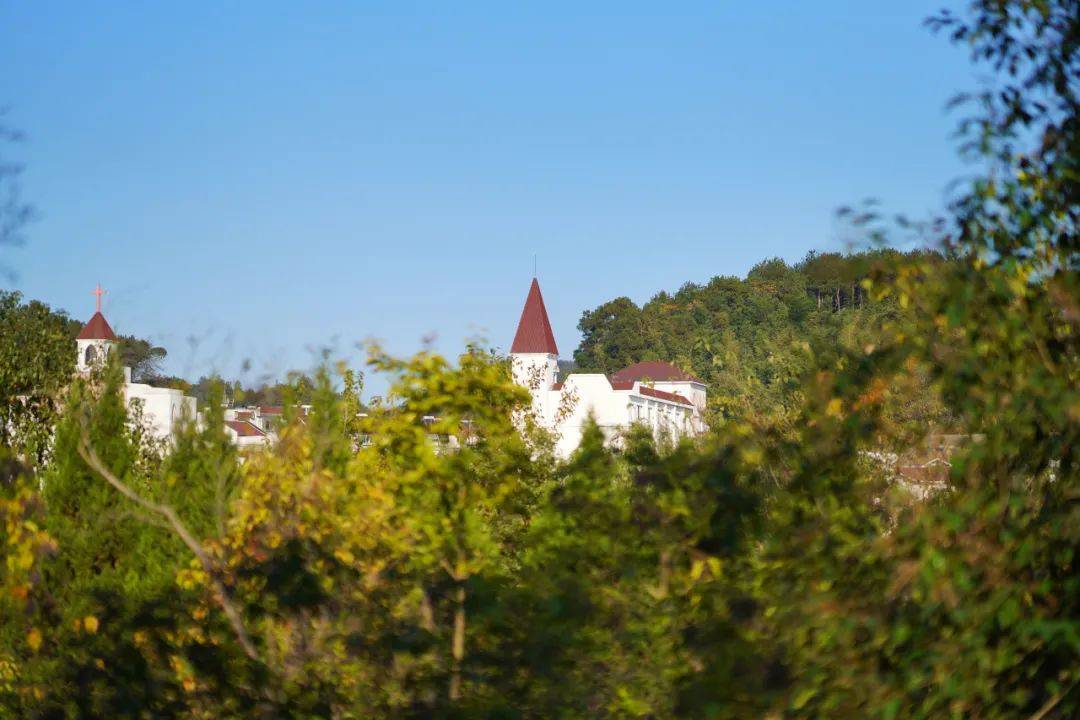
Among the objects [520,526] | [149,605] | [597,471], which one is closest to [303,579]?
[149,605]

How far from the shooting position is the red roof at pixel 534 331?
79.7m

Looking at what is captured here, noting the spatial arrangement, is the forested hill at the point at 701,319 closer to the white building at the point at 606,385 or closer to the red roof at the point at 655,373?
the red roof at the point at 655,373

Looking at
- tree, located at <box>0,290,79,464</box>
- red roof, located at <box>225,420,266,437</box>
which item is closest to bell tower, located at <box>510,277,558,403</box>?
red roof, located at <box>225,420,266,437</box>

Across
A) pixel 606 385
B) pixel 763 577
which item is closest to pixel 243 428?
pixel 606 385

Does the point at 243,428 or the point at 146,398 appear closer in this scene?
the point at 146,398

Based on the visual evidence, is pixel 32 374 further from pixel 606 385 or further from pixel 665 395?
pixel 665 395

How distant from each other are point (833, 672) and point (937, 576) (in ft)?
1.31

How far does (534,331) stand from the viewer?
8000 centimetres

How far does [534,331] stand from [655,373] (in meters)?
16.3

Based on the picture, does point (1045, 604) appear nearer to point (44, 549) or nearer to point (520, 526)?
point (44, 549)

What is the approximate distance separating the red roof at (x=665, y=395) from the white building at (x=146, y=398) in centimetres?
2986

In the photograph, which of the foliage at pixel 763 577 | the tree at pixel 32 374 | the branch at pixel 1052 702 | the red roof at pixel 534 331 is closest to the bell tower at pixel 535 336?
the red roof at pixel 534 331

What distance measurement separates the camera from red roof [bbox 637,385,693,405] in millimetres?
72812

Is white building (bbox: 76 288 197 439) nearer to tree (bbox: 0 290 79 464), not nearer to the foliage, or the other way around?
tree (bbox: 0 290 79 464)
